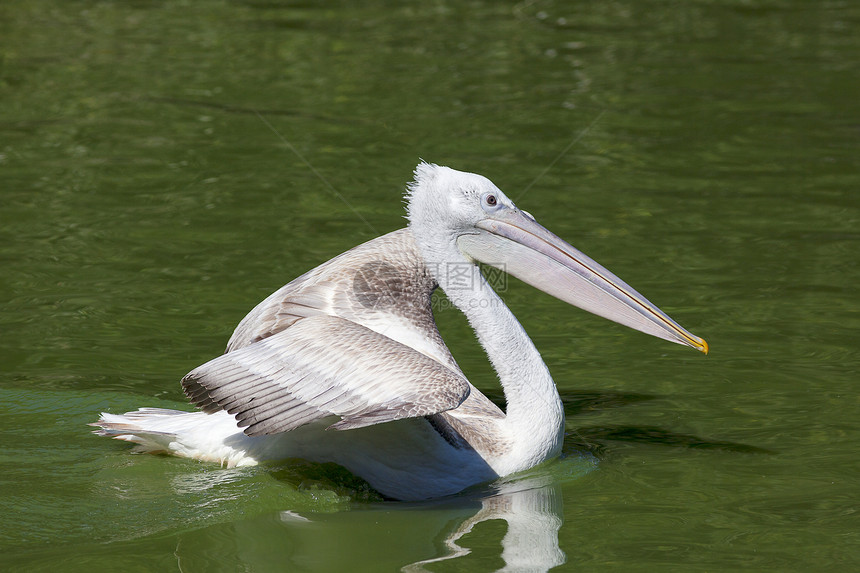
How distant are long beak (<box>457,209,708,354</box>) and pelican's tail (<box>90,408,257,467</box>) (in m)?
1.32

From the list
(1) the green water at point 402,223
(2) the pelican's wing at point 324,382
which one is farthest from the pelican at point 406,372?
(1) the green water at point 402,223

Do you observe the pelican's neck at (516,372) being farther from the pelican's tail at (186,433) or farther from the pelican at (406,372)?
the pelican's tail at (186,433)

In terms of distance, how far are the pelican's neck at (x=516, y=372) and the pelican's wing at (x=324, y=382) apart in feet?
1.86

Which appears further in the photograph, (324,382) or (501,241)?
(501,241)

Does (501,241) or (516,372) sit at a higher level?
(501,241)

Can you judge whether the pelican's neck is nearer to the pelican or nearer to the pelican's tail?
the pelican

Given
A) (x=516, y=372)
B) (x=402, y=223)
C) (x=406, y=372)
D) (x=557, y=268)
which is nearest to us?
(x=406, y=372)

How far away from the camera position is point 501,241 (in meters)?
5.22

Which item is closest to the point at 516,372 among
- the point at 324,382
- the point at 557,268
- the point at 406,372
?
the point at 557,268

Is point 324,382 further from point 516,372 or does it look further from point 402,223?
point 402,223

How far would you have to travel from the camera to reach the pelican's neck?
16.2 ft

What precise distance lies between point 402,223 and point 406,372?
12.9 feet

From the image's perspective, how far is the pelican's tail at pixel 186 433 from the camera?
5.00 meters

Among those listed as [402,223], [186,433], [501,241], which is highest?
[501,241]
